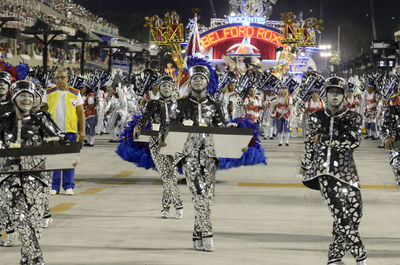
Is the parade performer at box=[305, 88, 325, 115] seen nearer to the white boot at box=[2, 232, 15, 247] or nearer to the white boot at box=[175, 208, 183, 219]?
the white boot at box=[175, 208, 183, 219]

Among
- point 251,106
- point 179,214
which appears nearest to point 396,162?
point 179,214

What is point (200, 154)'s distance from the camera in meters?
8.95

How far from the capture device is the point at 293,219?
35.9 ft

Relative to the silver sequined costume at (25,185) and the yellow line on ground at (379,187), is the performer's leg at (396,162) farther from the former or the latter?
the yellow line on ground at (379,187)

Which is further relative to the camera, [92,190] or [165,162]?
[92,190]

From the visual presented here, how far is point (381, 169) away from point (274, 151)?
232 inches

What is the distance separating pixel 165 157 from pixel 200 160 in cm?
267

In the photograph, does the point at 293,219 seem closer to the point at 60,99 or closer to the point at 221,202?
the point at 221,202

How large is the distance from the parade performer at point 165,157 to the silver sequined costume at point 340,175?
3612 mm

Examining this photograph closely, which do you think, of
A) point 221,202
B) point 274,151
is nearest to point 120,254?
point 221,202

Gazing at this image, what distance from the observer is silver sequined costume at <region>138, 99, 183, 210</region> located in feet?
36.7

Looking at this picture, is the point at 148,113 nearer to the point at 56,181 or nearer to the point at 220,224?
the point at 220,224

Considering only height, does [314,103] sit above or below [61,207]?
above

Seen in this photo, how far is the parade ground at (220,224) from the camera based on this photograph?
8336mm
